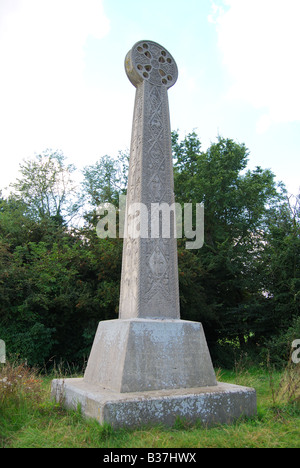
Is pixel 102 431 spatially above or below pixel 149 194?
below

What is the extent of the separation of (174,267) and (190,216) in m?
12.4

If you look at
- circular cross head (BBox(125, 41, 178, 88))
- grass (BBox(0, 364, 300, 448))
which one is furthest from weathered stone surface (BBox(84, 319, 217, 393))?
circular cross head (BBox(125, 41, 178, 88))

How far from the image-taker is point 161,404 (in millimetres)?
3688

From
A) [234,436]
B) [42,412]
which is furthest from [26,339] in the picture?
[234,436]

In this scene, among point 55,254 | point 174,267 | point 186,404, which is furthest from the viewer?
point 55,254

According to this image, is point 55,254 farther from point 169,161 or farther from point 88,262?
point 169,161

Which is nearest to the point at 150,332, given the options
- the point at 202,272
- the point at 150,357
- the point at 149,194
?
the point at 150,357

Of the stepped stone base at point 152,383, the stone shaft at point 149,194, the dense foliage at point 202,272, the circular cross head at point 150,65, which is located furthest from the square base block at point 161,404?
the dense foliage at point 202,272

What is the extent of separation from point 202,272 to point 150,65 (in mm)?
10022

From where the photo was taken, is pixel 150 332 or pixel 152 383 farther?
pixel 150 332

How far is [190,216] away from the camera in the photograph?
17203 mm

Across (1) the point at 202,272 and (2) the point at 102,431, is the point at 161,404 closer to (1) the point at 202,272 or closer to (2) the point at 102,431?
(2) the point at 102,431

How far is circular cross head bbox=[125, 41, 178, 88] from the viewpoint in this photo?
549 centimetres

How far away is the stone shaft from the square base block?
3.21 ft
